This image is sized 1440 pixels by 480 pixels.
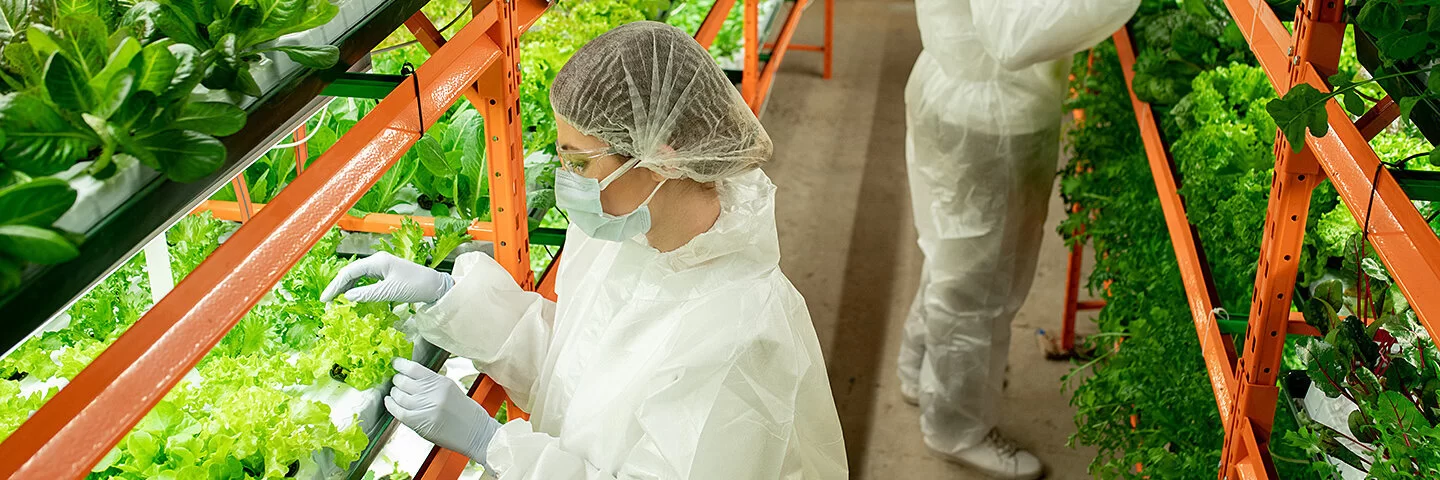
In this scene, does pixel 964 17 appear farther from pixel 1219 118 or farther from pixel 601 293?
pixel 601 293

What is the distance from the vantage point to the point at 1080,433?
10.5 ft

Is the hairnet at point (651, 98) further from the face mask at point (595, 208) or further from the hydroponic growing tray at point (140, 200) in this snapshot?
the hydroponic growing tray at point (140, 200)

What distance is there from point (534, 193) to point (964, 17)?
5.27 feet

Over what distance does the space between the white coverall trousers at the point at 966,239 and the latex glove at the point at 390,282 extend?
82.3 inches

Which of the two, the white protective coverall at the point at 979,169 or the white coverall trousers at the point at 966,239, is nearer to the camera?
the white protective coverall at the point at 979,169

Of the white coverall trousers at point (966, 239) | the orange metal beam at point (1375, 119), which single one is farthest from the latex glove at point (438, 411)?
the white coverall trousers at point (966, 239)

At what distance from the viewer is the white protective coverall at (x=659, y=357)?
200cm

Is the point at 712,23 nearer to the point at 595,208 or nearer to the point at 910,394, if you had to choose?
the point at 595,208

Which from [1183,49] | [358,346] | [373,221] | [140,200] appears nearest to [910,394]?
[1183,49]

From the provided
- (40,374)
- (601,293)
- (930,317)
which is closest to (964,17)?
(930,317)

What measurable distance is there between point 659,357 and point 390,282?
0.50m

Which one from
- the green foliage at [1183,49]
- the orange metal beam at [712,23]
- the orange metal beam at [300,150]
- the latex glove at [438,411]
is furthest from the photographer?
the green foliage at [1183,49]

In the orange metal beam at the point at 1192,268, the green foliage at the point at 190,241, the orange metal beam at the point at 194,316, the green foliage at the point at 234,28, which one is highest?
A: the green foliage at the point at 234,28

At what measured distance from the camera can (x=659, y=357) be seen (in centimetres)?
207
